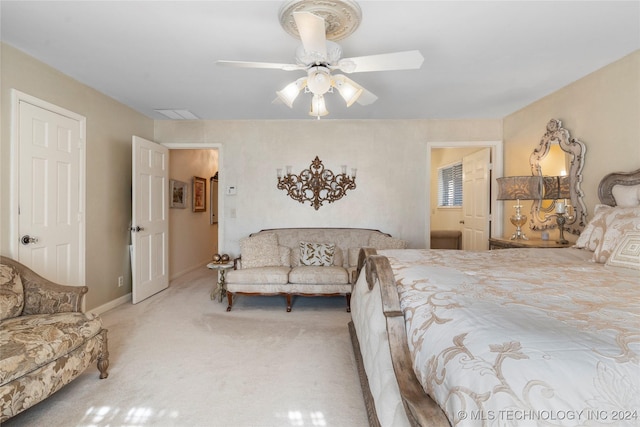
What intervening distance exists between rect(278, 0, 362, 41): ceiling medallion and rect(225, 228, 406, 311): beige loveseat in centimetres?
206

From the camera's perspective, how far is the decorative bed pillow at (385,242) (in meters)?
4.06

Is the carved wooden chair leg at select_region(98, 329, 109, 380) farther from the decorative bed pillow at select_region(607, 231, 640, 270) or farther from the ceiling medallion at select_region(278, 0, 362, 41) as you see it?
the decorative bed pillow at select_region(607, 231, 640, 270)

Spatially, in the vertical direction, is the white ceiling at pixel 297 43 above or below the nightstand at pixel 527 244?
above

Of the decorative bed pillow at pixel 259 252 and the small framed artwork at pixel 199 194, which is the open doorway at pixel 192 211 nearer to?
the small framed artwork at pixel 199 194

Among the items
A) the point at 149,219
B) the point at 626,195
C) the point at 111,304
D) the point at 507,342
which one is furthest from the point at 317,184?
the point at 507,342

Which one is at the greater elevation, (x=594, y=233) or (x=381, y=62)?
(x=381, y=62)

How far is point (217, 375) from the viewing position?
219cm

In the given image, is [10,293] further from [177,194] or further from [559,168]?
[559,168]

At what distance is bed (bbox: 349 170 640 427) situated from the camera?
74 cm

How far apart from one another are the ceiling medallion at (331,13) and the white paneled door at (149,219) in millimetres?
2671

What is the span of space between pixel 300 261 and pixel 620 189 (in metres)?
3.09

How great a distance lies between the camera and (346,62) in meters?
1.92

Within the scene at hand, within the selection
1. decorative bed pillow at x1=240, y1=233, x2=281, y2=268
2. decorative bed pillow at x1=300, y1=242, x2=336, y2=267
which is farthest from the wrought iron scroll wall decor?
decorative bed pillow at x1=240, y1=233, x2=281, y2=268

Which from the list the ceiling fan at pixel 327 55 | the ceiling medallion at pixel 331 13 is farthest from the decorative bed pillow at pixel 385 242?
the ceiling medallion at pixel 331 13
